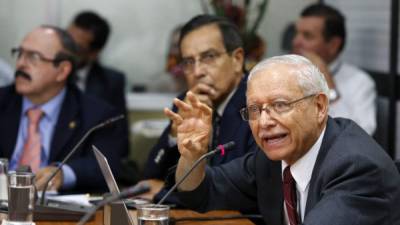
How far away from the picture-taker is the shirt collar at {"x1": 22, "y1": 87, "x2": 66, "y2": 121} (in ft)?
13.3

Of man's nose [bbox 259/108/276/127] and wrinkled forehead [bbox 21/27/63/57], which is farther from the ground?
wrinkled forehead [bbox 21/27/63/57]

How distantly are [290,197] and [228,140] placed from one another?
0.76 m

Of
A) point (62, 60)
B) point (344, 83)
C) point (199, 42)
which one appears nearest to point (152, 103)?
point (344, 83)

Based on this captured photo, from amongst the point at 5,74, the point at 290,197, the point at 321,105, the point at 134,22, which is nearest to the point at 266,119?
the point at 321,105

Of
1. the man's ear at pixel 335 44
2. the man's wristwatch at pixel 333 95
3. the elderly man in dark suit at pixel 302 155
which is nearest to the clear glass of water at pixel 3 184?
the elderly man in dark suit at pixel 302 155

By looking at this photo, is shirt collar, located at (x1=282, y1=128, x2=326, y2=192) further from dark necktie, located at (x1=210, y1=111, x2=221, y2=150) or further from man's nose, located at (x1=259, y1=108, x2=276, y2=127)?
dark necktie, located at (x1=210, y1=111, x2=221, y2=150)

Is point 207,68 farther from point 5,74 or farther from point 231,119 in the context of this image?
point 5,74

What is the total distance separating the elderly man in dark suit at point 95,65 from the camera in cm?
604

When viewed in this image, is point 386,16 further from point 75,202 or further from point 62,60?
point 75,202

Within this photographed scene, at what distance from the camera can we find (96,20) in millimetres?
6188

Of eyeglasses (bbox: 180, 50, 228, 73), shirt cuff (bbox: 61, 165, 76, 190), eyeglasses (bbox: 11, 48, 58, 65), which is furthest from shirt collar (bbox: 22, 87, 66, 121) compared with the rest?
eyeglasses (bbox: 180, 50, 228, 73)

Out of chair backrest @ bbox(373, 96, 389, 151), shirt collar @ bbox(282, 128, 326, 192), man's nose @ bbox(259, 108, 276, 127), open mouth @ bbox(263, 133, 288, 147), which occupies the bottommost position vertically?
chair backrest @ bbox(373, 96, 389, 151)

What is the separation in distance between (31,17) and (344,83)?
7.88 ft

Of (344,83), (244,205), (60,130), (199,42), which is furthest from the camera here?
(344,83)
